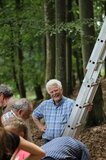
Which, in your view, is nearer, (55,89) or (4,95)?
(4,95)

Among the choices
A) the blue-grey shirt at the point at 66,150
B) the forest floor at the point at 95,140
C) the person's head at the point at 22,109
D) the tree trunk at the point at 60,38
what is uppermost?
the tree trunk at the point at 60,38

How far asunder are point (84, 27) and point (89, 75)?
3.05 m

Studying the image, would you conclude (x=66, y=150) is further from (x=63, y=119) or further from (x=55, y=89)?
(x=55, y=89)

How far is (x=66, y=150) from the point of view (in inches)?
147

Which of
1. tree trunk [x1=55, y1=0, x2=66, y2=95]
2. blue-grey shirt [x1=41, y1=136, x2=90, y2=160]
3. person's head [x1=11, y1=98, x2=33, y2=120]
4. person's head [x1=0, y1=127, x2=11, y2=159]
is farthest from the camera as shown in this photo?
tree trunk [x1=55, y1=0, x2=66, y2=95]

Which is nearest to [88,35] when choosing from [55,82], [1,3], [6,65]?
[55,82]

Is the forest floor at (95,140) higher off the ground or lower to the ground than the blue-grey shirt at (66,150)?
lower

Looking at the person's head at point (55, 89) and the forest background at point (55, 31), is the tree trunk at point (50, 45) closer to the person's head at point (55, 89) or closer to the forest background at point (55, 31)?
the forest background at point (55, 31)

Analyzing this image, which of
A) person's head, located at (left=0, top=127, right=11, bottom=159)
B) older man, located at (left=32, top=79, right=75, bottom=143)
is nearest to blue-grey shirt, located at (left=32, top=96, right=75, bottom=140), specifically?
older man, located at (left=32, top=79, right=75, bottom=143)

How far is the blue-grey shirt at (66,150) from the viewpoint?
371 centimetres

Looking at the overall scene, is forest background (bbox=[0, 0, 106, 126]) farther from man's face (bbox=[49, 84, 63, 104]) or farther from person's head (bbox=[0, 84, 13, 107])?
person's head (bbox=[0, 84, 13, 107])

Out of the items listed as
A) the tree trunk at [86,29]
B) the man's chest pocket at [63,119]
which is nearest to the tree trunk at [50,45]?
the tree trunk at [86,29]

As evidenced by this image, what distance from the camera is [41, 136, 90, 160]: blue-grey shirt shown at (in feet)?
12.2

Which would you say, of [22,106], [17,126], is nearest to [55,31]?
[22,106]
